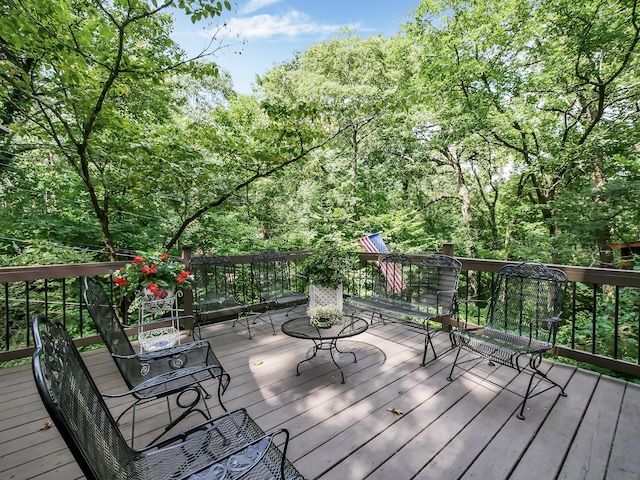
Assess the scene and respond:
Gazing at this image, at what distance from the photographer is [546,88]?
290 inches

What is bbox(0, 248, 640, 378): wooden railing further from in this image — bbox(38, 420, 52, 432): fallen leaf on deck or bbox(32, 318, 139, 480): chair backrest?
bbox(32, 318, 139, 480): chair backrest

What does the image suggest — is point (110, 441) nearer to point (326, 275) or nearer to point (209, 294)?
point (326, 275)

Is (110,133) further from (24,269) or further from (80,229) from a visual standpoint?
(24,269)

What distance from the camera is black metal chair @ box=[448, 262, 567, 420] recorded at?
2.27m

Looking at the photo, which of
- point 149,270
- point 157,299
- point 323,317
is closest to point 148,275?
point 149,270

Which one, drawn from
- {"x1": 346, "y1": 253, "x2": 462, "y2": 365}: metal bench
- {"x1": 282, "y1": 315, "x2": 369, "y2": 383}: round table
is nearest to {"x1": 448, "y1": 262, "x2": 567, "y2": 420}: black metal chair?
{"x1": 346, "y1": 253, "x2": 462, "y2": 365}: metal bench

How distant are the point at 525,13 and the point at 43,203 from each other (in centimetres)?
1127

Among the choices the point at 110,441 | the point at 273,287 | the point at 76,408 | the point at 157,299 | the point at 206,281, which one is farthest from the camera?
the point at 273,287

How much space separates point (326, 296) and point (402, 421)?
62.4 inches

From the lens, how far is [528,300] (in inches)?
104

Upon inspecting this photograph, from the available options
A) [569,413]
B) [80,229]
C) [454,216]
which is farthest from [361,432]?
[454,216]

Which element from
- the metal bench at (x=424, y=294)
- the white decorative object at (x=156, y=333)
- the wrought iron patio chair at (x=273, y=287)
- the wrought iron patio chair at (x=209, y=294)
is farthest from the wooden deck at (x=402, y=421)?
the wrought iron patio chair at (x=273, y=287)

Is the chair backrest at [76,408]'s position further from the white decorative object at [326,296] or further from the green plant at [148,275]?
the white decorative object at [326,296]

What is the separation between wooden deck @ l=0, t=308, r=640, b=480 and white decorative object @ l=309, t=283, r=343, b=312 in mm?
628
